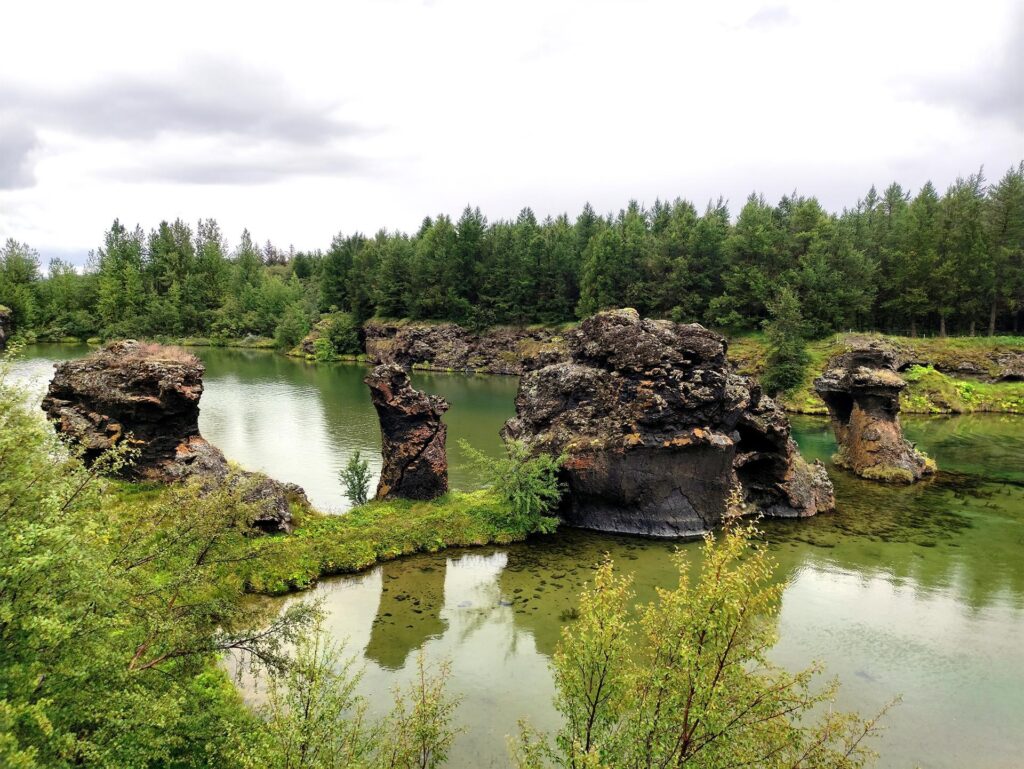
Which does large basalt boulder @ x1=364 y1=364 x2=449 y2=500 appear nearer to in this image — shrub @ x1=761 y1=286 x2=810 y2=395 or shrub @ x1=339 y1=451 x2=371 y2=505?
shrub @ x1=339 y1=451 x2=371 y2=505

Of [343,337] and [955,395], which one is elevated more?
[343,337]

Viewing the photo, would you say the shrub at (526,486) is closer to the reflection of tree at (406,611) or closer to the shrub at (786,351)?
the reflection of tree at (406,611)

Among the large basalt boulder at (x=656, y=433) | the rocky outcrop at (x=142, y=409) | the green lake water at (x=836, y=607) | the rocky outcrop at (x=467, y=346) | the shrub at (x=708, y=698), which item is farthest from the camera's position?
the rocky outcrop at (x=467, y=346)

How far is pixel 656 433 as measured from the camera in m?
28.2

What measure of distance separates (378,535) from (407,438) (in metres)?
5.30

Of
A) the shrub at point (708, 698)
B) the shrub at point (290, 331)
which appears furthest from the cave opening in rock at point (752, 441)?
the shrub at point (290, 331)

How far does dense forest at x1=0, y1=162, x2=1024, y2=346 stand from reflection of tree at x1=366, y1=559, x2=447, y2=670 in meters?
50.4

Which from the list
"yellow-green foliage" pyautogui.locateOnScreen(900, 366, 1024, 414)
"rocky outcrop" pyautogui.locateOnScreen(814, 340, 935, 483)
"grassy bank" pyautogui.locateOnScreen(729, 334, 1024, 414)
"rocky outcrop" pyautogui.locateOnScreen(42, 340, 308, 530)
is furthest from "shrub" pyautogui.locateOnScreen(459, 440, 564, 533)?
"yellow-green foliage" pyautogui.locateOnScreen(900, 366, 1024, 414)

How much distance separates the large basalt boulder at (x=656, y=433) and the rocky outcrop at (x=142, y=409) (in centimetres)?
1287

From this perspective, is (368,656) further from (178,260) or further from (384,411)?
(178,260)

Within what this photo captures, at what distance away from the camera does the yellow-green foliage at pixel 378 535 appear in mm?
21984

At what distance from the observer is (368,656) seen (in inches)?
720

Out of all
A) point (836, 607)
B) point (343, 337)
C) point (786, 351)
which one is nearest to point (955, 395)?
point (786, 351)

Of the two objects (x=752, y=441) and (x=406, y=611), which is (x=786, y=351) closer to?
(x=752, y=441)
